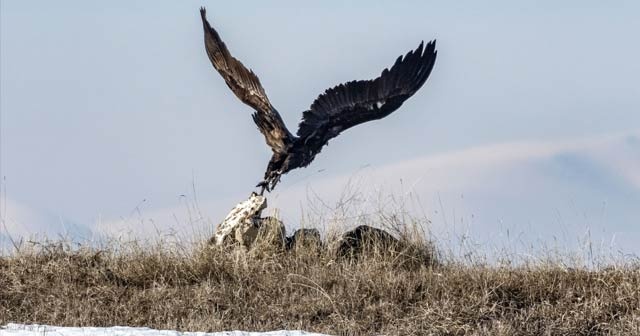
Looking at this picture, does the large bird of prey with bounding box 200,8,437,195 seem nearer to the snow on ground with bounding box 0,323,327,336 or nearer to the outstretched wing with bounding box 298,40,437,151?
the outstretched wing with bounding box 298,40,437,151

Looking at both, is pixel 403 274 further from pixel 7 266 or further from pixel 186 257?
pixel 7 266

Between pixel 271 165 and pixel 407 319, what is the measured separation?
312 cm

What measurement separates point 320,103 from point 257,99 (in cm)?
66

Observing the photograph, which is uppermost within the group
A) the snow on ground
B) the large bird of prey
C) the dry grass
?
the large bird of prey

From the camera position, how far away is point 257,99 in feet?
38.8

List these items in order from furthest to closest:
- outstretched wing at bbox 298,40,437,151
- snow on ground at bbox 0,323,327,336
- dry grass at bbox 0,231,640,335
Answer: outstretched wing at bbox 298,40,437,151 → dry grass at bbox 0,231,640,335 → snow on ground at bbox 0,323,327,336

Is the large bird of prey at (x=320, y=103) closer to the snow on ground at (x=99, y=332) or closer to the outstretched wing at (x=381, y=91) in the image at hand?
the outstretched wing at (x=381, y=91)

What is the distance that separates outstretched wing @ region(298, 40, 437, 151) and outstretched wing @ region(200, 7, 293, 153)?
49 centimetres

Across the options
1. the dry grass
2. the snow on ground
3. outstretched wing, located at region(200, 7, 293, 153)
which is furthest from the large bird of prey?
the snow on ground

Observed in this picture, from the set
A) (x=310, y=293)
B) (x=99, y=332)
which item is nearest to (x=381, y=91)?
(x=310, y=293)

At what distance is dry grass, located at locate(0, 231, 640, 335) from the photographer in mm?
9438

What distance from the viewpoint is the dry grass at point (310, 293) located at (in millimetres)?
9438

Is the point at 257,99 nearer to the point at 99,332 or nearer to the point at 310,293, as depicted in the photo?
the point at 310,293

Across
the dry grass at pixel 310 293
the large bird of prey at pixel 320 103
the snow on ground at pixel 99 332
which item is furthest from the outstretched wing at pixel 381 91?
the snow on ground at pixel 99 332
